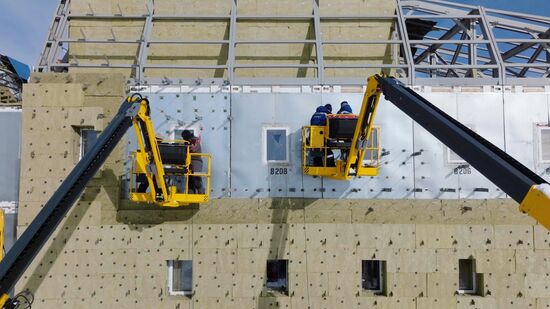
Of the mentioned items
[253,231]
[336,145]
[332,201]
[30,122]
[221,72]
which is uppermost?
[221,72]

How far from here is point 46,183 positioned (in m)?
9.70

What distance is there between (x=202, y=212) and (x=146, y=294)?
2.37 m

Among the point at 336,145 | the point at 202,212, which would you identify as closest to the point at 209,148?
the point at 202,212

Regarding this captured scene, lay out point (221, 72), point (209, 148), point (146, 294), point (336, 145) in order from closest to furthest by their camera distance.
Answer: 1. point (336, 145)
2. point (146, 294)
3. point (209, 148)
4. point (221, 72)

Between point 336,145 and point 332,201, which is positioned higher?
point 336,145

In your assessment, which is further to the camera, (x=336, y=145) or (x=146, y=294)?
(x=146, y=294)

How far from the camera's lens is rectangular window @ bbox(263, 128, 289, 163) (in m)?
10.2

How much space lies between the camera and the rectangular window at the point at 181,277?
987 cm

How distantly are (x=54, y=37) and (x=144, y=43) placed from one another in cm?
284

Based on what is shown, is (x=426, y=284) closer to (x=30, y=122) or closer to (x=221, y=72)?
(x=221, y=72)

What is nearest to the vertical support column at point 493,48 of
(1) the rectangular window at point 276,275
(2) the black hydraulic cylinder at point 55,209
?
(1) the rectangular window at point 276,275

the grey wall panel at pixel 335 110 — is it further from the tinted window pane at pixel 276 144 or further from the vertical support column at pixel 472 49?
the vertical support column at pixel 472 49

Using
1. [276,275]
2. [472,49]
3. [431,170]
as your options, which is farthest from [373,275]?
[472,49]

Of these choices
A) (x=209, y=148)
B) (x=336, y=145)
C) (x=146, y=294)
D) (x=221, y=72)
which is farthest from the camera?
(x=221, y=72)
